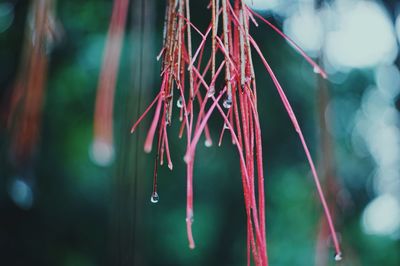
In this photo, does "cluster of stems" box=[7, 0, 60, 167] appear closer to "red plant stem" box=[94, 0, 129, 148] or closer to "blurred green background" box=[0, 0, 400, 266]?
"red plant stem" box=[94, 0, 129, 148]

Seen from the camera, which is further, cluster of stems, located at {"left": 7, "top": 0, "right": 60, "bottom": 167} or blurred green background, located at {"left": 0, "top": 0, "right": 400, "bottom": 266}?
blurred green background, located at {"left": 0, "top": 0, "right": 400, "bottom": 266}

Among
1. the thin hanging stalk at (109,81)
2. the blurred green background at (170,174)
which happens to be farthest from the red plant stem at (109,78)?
the blurred green background at (170,174)

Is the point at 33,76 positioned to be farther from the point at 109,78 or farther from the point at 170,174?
the point at 170,174

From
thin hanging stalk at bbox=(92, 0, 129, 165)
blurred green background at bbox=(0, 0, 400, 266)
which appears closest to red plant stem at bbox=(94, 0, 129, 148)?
thin hanging stalk at bbox=(92, 0, 129, 165)

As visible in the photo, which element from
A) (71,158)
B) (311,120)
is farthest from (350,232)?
(71,158)

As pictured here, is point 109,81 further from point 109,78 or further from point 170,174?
point 170,174

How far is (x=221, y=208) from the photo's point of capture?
2.51 m

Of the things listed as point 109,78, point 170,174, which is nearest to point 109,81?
point 109,78

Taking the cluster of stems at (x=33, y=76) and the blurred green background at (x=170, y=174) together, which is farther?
the blurred green background at (x=170, y=174)

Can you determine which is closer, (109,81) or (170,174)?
(109,81)

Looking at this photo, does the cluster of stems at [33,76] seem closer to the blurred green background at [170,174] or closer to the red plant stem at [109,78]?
the red plant stem at [109,78]

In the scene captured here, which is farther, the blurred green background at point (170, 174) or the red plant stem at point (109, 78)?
the blurred green background at point (170, 174)

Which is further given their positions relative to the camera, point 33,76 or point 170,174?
point 170,174

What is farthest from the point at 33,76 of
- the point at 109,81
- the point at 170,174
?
the point at 170,174
